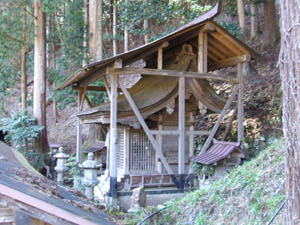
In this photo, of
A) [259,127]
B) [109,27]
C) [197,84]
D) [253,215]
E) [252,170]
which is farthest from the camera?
[109,27]

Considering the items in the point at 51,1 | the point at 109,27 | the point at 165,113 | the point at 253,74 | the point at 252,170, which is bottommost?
the point at 252,170

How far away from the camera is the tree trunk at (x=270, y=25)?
1916 cm

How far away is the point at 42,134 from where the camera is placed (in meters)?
17.2

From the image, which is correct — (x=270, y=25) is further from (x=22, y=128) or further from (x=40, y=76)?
(x=22, y=128)

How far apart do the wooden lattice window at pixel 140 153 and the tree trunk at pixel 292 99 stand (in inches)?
303

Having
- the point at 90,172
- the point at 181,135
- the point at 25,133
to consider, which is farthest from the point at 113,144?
the point at 25,133

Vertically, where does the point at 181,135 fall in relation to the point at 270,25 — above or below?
below

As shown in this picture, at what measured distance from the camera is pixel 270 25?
→ 1916cm

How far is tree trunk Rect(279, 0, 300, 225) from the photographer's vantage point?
3998 millimetres

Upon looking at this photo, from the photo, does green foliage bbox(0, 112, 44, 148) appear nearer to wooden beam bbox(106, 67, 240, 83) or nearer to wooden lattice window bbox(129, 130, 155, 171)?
wooden lattice window bbox(129, 130, 155, 171)

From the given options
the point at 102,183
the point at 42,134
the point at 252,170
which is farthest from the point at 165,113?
the point at 42,134

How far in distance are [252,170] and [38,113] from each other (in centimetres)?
1245

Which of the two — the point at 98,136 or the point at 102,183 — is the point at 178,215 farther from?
the point at 98,136

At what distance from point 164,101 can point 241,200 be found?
4.99m
